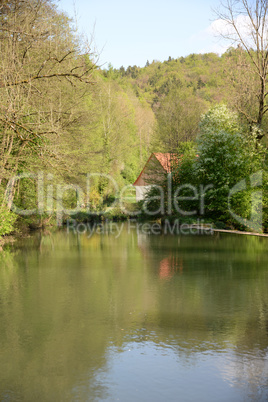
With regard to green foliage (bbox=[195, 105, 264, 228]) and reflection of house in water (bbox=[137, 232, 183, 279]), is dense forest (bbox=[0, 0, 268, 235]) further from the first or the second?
reflection of house in water (bbox=[137, 232, 183, 279])

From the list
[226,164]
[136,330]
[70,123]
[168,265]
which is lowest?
[136,330]

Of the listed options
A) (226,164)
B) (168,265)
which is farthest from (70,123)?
(168,265)

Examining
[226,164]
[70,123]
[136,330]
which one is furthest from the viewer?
[226,164]

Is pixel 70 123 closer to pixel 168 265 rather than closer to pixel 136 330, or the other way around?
pixel 168 265

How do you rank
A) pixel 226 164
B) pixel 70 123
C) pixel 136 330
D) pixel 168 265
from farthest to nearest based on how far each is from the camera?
pixel 226 164 < pixel 70 123 < pixel 168 265 < pixel 136 330

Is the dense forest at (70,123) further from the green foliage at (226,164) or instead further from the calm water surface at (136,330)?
the calm water surface at (136,330)

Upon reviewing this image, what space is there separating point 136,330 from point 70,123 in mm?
17088

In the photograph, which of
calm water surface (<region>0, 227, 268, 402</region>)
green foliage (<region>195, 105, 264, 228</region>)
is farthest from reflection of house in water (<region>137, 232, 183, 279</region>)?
green foliage (<region>195, 105, 264, 228</region>)

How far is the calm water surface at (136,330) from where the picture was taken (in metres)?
4.99

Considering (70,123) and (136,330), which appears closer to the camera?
(136,330)

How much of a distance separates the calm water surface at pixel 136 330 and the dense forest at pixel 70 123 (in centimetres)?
340

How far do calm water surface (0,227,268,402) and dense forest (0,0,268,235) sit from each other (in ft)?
11.1

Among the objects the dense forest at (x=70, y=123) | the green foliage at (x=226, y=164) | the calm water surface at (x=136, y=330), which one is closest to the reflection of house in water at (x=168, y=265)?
the calm water surface at (x=136, y=330)

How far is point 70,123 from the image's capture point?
74.0ft
